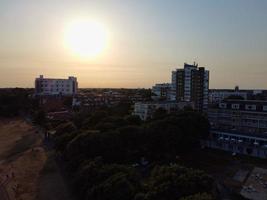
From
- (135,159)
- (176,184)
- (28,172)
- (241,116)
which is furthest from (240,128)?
(176,184)

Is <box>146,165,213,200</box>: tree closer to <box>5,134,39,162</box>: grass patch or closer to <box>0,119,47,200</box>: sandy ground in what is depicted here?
<box>0,119,47,200</box>: sandy ground

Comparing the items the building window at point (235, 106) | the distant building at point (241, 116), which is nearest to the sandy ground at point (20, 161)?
the distant building at point (241, 116)

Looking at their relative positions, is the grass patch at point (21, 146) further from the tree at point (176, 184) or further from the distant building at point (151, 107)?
the tree at point (176, 184)

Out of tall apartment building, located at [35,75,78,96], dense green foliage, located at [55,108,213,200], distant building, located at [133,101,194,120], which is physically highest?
tall apartment building, located at [35,75,78,96]

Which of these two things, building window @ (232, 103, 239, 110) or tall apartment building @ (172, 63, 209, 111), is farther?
tall apartment building @ (172, 63, 209, 111)

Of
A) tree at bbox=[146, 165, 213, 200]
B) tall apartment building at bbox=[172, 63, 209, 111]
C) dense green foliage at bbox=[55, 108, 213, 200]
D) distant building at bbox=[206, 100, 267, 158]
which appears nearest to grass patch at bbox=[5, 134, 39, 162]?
dense green foliage at bbox=[55, 108, 213, 200]

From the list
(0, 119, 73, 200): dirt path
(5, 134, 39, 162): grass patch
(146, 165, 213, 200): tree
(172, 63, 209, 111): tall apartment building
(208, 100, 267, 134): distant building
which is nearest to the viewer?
(146, 165, 213, 200): tree
